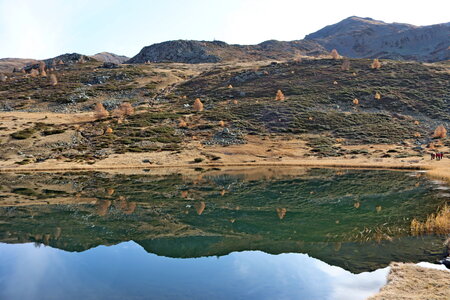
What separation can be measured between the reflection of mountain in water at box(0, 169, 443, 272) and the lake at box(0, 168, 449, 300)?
0.12 metres

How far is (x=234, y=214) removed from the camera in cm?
3603

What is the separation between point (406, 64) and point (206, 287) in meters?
152

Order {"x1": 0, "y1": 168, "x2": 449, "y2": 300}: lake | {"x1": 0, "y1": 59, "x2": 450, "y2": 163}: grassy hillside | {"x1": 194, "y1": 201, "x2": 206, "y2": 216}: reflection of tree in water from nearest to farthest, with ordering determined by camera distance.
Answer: {"x1": 0, "y1": 168, "x2": 449, "y2": 300}: lake, {"x1": 194, "y1": 201, "x2": 206, "y2": 216}: reflection of tree in water, {"x1": 0, "y1": 59, "x2": 450, "y2": 163}: grassy hillside

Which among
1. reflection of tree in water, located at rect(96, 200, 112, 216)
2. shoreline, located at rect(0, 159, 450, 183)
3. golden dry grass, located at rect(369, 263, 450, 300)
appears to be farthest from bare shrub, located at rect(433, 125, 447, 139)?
golden dry grass, located at rect(369, 263, 450, 300)

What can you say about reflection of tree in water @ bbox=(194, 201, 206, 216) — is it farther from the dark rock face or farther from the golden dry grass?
the dark rock face

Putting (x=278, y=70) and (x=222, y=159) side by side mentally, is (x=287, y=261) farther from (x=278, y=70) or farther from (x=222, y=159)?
(x=278, y=70)

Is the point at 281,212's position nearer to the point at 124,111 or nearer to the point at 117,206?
the point at 117,206

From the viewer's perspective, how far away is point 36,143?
84938 millimetres

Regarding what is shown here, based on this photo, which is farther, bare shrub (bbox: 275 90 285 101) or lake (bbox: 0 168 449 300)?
bare shrub (bbox: 275 90 285 101)

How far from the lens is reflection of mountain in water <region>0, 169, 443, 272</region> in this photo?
24641 mm

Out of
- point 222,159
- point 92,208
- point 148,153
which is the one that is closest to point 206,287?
point 92,208

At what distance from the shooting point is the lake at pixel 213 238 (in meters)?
18.5

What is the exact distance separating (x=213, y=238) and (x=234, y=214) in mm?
8699

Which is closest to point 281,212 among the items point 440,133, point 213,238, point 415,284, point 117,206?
point 213,238
